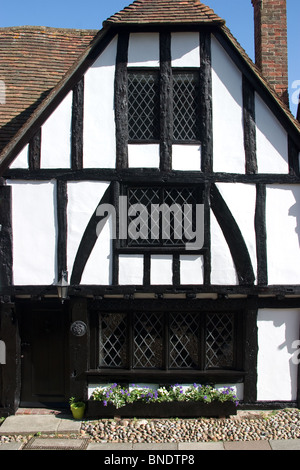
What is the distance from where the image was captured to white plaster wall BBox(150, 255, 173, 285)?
6949 mm

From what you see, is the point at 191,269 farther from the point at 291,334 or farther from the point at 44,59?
the point at 44,59

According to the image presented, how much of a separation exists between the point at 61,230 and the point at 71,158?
1.22 meters

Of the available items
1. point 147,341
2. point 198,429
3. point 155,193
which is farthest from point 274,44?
point 198,429

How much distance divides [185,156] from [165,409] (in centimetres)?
420

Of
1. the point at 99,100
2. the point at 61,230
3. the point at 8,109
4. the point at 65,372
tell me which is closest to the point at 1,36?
the point at 8,109

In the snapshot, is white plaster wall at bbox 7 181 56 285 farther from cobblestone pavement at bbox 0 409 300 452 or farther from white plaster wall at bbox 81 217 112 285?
cobblestone pavement at bbox 0 409 300 452

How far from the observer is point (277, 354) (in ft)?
23.5

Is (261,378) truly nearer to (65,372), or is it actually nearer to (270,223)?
(270,223)

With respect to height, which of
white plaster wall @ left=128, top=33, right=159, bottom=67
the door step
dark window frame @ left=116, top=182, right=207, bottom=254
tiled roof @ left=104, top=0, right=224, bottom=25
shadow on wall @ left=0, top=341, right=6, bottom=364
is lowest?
the door step

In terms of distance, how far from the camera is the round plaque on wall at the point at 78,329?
7.04 meters

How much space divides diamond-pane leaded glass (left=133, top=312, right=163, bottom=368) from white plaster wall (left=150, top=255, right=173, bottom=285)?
2.41 feet

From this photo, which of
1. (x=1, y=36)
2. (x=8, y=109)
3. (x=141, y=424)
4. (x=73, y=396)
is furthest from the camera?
(x=1, y=36)

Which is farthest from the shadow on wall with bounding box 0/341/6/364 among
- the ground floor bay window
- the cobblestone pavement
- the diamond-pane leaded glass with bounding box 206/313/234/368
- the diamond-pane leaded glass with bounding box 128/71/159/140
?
the diamond-pane leaded glass with bounding box 128/71/159/140

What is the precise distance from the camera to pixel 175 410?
6.86 m
